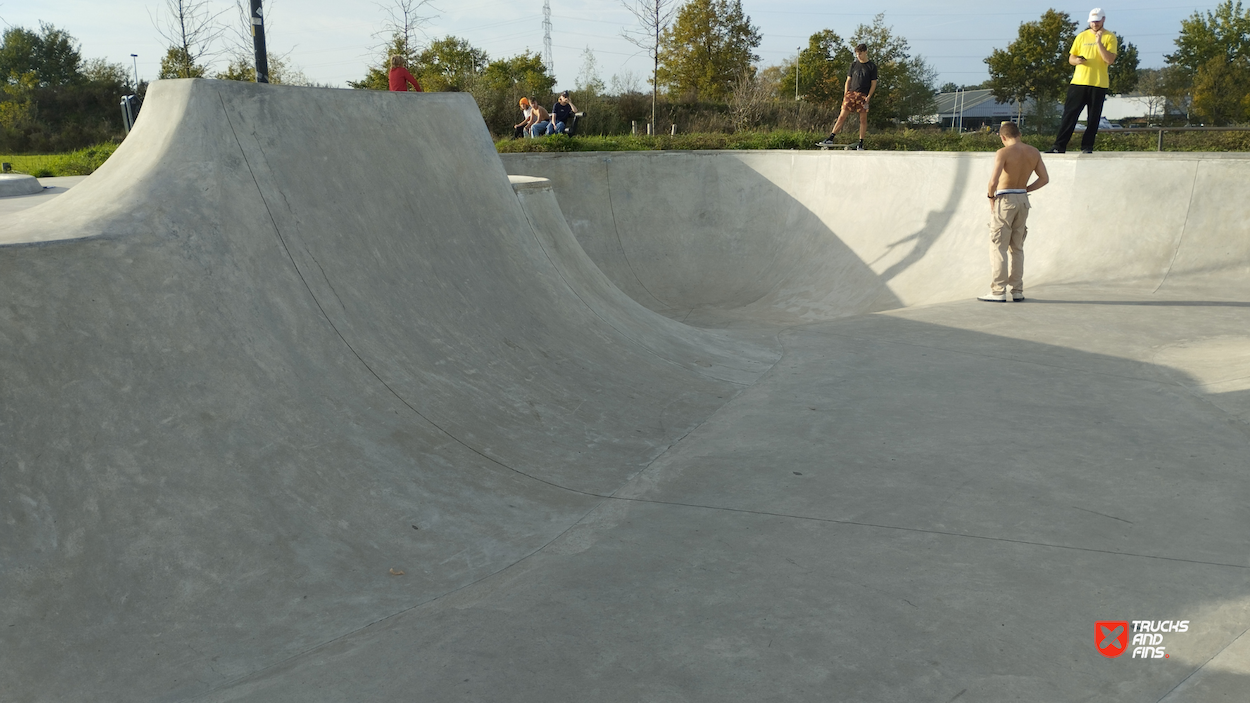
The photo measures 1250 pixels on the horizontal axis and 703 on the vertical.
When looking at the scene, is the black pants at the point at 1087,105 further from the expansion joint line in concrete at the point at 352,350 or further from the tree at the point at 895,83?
the tree at the point at 895,83

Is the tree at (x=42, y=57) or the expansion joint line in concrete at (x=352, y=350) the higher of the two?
the tree at (x=42, y=57)

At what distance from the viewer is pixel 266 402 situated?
3.74m

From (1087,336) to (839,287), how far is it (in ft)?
15.3

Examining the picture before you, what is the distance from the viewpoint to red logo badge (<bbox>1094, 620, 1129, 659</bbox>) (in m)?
2.76

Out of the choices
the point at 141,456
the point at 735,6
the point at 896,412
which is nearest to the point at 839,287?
the point at 896,412

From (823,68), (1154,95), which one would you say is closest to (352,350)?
(823,68)

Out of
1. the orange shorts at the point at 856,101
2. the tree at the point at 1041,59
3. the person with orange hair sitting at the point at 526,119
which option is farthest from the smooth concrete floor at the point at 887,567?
the tree at the point at 1041,59

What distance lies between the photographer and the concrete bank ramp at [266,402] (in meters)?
2.91

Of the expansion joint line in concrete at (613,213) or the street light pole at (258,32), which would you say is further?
the expansion joint line in concrete at (613,213)

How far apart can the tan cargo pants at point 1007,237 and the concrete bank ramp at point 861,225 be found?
115 cm

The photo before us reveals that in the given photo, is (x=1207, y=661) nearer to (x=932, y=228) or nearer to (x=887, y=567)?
(x=887, y=567)

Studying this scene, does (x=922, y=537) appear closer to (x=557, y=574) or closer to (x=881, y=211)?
(x=557, y=574)

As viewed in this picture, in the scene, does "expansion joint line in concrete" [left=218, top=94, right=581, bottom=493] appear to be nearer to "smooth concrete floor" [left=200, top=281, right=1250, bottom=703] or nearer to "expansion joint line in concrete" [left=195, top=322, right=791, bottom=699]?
"expansion joint line in concrete" [left=195, top=322, right=791, bottom=699]

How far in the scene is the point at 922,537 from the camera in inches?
143
